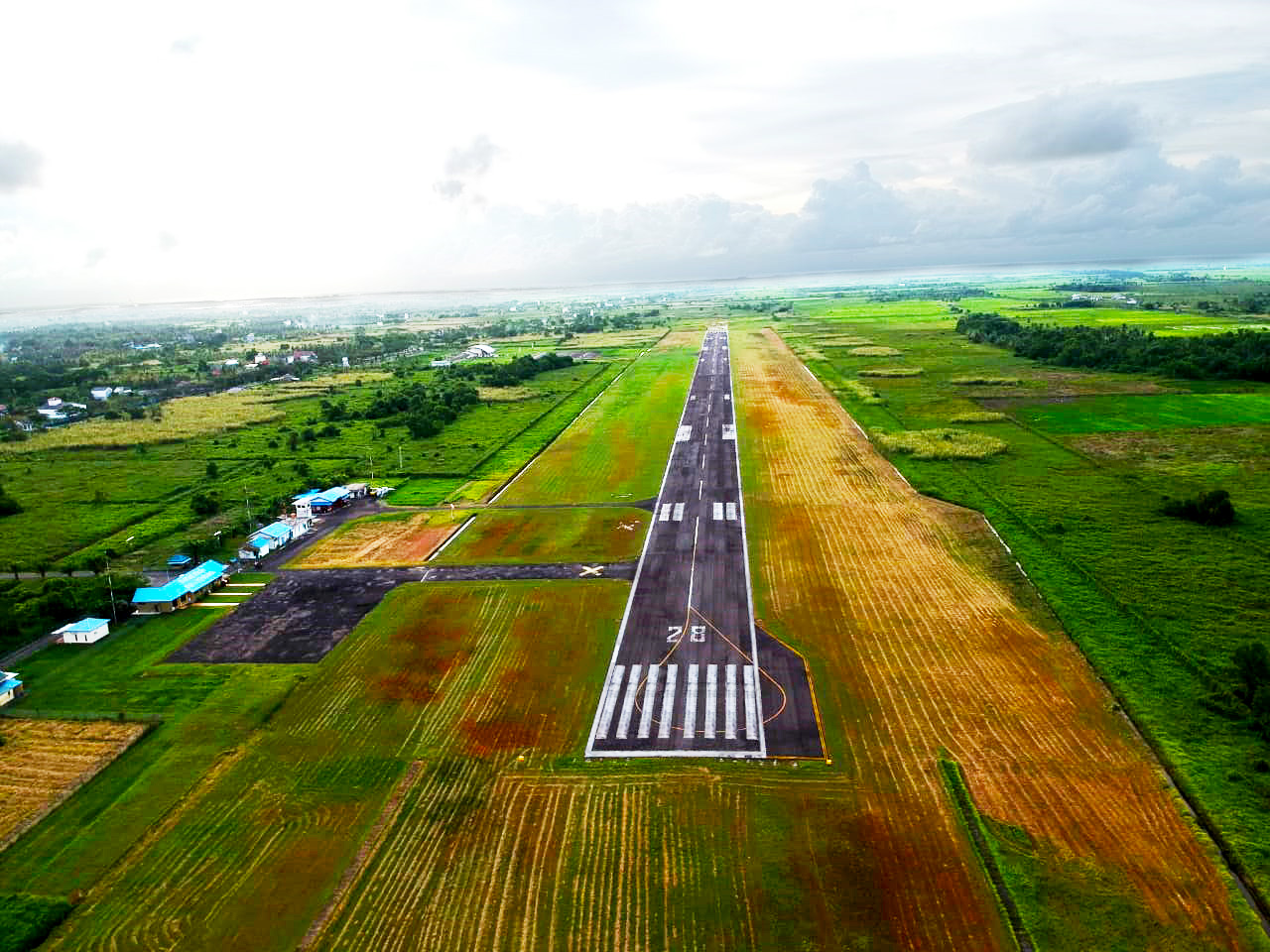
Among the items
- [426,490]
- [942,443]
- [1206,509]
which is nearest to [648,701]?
[1206,509]

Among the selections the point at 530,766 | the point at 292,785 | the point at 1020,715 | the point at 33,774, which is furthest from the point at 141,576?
the point at 1020,715

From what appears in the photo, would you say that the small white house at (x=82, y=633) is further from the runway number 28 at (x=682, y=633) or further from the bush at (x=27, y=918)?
the runway number 28 at (x=682, y=633)

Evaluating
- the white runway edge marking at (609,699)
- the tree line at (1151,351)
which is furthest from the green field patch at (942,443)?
the tree line at (1151,351)

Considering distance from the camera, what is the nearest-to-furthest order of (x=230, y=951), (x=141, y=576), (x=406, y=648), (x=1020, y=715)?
1. (x=230, y=951)
2. (x=1020, y=715)
3. (x=406, y=648)
4. (x=141, y=576)

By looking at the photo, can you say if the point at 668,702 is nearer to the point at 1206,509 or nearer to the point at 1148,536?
the point at 1148,536

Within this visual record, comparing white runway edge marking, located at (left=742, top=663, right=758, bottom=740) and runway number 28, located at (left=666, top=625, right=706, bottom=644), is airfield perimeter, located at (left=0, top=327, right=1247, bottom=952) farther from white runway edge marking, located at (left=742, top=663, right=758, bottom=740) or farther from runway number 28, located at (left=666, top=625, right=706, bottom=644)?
runway number 28, located at (left=666, top=625, right=706, bottom=644)

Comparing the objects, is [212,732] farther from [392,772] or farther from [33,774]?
[392,772]
